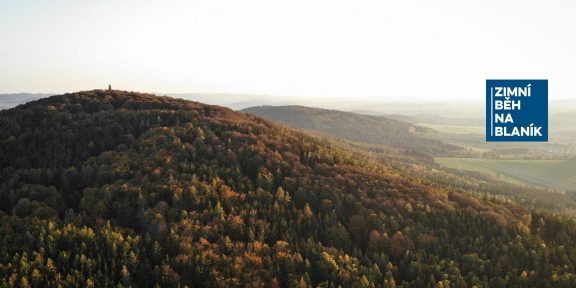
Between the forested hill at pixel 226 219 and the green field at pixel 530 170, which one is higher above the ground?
the forested hill at pixel 226 219

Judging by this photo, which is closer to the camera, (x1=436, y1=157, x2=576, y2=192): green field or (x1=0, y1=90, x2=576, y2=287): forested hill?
Answer: (x1=0, y1=90, x2=576, y2=287): forested hill

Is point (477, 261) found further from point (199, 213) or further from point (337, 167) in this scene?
point (199, 213)

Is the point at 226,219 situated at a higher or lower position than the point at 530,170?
higher

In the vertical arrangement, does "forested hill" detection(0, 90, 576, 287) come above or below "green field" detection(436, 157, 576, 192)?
above

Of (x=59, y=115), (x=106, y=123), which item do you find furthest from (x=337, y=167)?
(x=59, y=115)

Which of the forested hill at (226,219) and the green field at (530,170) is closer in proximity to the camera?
the forested hill at (226,219)
